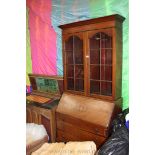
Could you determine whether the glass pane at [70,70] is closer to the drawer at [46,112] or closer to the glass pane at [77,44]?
the glass pane at [77,44]

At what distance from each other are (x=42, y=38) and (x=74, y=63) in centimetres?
89

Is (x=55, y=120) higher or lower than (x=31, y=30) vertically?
lower

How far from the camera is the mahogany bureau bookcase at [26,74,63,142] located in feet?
8.63

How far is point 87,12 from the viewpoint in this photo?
2.50 metres

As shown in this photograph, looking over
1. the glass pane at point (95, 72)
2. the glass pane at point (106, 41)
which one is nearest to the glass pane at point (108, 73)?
the glass pane at point (95, 72)

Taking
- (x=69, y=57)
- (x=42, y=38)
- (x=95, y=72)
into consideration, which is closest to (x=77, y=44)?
(x=69, y=57)

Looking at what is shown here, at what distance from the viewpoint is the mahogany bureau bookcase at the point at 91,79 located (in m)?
2.08

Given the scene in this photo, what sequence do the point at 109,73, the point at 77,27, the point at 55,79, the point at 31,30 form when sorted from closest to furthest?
the point at 109,73 → the point at 77,27 → the point at 55,79 → the point at 31,30

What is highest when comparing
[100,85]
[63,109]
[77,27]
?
Answer: [77,27]

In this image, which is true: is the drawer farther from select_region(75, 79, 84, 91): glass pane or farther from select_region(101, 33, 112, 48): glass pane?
select_region(101, 33, 112, 48): glass pane
